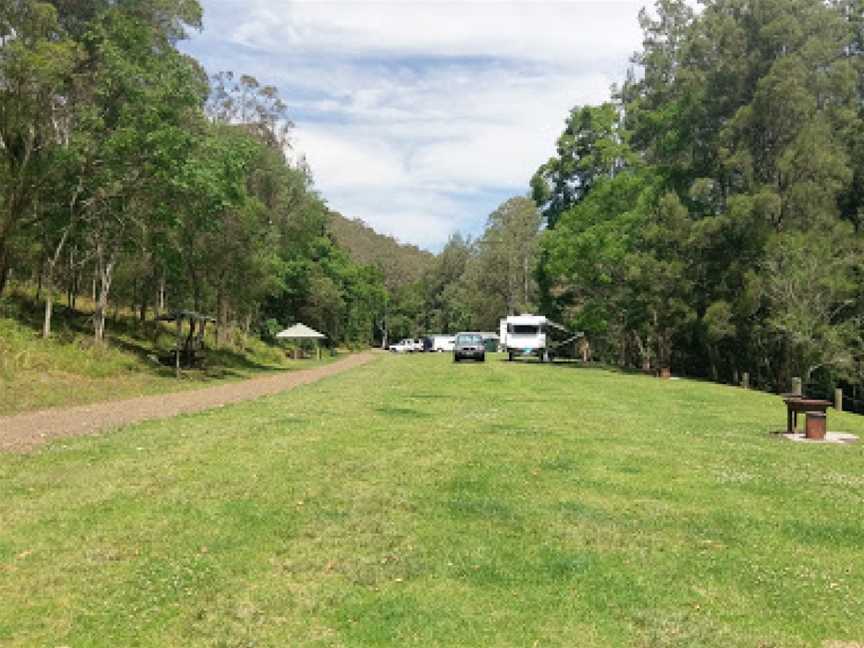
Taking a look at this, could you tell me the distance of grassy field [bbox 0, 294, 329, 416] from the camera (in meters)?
20.4

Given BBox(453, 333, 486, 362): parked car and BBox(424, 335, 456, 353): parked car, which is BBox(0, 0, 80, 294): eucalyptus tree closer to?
BBox(453, 333, 486, 362): parked car

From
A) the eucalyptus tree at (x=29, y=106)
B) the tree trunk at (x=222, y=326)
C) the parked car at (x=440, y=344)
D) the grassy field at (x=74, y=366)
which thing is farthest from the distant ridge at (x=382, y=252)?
the eucalyptus tree at (x=29, y=106)

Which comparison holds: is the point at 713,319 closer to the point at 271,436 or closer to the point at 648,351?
the point at 648,351

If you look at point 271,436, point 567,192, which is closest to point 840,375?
point 567,192

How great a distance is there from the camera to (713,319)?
38.9m

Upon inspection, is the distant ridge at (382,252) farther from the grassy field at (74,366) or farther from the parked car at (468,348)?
the grassy field at (74,366)

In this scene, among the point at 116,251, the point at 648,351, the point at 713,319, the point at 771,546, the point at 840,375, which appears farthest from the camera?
the point at 648,351

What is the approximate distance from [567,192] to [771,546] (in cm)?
5363

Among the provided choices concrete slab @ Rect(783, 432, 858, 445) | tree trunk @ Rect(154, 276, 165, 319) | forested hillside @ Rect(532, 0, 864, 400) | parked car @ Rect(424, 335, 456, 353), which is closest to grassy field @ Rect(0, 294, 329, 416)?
tree trunk @ Rect(154, 276, 165, 319)

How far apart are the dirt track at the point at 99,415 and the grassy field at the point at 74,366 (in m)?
1.03

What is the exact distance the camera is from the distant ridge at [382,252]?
13525 cm

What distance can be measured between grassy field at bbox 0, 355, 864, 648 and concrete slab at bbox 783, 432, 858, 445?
1.65m

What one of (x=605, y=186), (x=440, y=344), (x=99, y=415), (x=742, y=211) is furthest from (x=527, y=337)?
(x=440, y=344)

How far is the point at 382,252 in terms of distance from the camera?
154 meters
